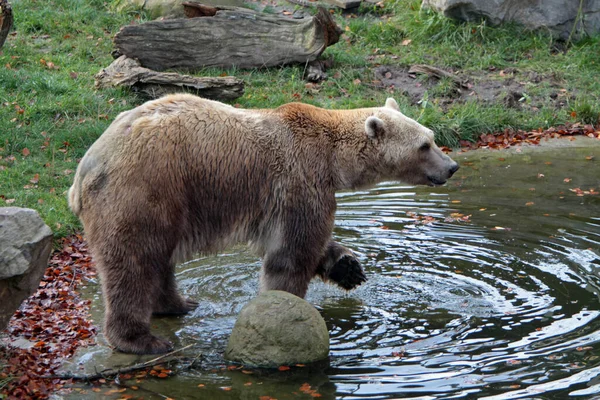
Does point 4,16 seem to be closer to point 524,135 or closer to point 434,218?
point 434,218

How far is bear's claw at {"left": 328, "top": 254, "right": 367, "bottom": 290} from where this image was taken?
717 centimetres

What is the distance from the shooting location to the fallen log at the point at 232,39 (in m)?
13.0

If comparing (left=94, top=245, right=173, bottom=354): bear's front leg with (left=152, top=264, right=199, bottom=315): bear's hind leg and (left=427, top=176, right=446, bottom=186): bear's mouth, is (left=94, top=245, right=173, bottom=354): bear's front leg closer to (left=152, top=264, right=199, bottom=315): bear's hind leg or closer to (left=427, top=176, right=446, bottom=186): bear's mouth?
(left=152, top=264, right=199, bottom=315): bear's hind leg

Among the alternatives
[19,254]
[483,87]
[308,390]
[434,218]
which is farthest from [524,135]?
[19,254]

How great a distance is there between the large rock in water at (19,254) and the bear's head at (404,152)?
2765mm

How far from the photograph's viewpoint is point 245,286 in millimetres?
7684

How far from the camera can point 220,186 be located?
21.4 ft

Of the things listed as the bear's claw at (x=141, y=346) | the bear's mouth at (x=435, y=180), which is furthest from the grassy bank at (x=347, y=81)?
the bear's mouth at (x=435, y=180)

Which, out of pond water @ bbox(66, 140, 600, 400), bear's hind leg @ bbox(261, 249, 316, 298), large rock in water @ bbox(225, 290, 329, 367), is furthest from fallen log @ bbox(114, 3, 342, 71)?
large rock in water @ bbox(225, 290, 329, 367)

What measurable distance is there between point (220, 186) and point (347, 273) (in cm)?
144

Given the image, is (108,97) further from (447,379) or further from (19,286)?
(447,379)

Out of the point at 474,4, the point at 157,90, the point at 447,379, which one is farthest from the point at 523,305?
the point at 474,4

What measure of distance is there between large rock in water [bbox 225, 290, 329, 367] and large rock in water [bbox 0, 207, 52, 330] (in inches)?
58.7

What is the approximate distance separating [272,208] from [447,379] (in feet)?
6.37
